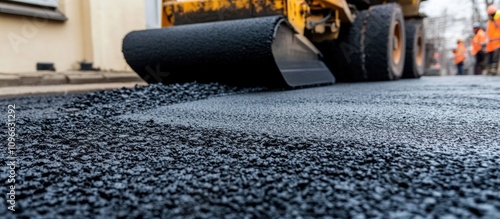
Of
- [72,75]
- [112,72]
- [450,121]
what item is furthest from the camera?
[112,72]

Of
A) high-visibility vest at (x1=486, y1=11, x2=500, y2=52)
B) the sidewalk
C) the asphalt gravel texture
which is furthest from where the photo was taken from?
high-visibility vest at (x1=486, y1=11, x2=500, y2=52)

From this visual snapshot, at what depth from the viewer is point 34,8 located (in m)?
3.27

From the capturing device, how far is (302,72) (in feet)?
8.99

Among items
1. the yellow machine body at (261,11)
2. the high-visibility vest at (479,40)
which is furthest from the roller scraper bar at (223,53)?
the high-visibility vest at (479,40)

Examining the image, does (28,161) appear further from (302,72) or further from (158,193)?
(302,72)

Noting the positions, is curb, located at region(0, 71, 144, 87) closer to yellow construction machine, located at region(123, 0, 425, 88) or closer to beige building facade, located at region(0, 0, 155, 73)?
beige building facade, located at region(0, 0, 155, 73)

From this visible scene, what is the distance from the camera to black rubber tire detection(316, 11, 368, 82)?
11.6 ft

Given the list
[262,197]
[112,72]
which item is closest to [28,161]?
[262,197]

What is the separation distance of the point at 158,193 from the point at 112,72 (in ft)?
11.7

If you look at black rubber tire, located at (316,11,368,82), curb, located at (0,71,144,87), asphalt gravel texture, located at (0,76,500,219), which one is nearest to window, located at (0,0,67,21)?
curb, located at (0,71,144,87)

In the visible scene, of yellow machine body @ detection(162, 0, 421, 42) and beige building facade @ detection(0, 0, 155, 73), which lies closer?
yellow machine body @ detection(162, 0, 421, 42)

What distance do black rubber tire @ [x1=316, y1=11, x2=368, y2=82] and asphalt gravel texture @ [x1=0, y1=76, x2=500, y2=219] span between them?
7.37 ft

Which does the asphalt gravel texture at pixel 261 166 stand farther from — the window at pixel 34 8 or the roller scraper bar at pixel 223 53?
the window at pixel 34 8

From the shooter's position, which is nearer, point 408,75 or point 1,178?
point 1,178
